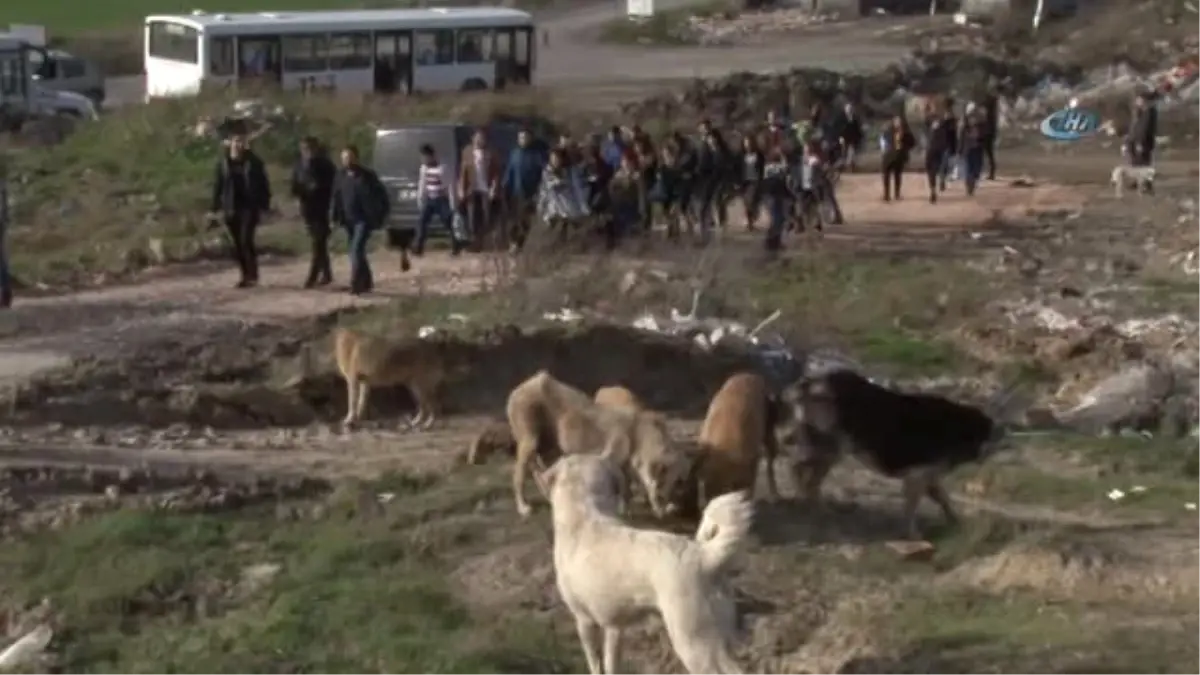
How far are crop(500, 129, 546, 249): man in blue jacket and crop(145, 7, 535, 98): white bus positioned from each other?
55.7ft

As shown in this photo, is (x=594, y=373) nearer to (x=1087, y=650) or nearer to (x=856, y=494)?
(x=856, y=494)

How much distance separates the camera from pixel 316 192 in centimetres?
2109

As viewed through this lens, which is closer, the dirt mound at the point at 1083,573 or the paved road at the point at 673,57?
the dirt mound at the point at 1083,573

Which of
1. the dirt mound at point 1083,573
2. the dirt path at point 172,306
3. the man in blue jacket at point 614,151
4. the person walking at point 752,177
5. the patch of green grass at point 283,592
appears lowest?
the patch of green grass at point 283,592

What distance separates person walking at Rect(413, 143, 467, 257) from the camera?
2378 cm

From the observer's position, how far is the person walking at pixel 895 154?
29.8 m

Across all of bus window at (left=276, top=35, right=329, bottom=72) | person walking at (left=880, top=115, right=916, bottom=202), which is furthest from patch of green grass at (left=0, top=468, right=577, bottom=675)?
bus window at (left=276, top=35, right=329, bottom=72)

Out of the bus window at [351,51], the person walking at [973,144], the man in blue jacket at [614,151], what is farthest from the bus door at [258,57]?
the man in blue jacket at [614,151]

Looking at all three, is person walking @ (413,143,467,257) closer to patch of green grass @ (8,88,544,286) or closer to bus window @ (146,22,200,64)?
patch of green grass @ (8,88,544,286)

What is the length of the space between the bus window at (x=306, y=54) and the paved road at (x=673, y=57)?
880 cm

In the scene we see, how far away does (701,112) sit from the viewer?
→ 42062 millimetres

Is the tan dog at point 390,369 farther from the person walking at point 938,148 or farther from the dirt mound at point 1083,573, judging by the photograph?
the person walking at point 938,148

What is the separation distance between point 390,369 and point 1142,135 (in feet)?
63.2

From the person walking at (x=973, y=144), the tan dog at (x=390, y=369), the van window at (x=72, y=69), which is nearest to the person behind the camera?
the tan dog at (x=390, y=369)
